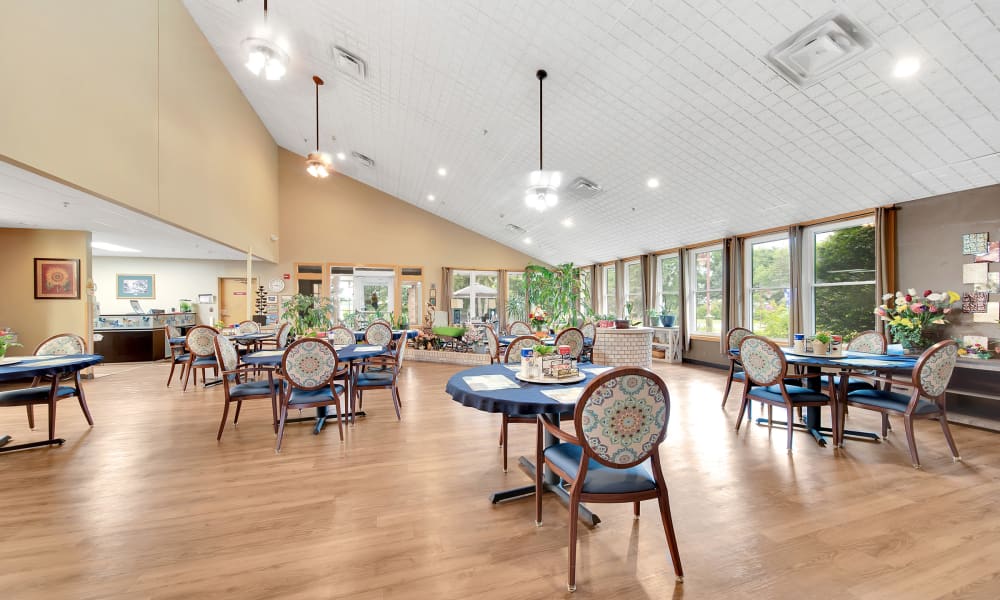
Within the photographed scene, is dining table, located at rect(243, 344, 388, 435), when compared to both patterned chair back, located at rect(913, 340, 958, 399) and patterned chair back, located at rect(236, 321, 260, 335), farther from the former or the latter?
patterned chair back, located at rect(913, 340, 958, 399)

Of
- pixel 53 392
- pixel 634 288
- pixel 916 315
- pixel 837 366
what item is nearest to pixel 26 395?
pixel 53 392

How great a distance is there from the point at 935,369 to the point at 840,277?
10.8 ft

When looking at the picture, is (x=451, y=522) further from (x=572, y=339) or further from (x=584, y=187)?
(x=584, y=187)

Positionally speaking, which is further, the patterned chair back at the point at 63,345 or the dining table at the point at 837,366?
the patterned chair back at the point at 63,345

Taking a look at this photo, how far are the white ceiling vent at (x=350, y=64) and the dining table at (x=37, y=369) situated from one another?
4593 millimetres

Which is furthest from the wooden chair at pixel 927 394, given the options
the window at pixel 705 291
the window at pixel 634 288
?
the window at pixel 634 288

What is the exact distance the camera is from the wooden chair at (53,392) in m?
3.41

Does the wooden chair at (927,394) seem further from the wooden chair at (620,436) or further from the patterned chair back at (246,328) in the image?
the patterned chair back at (246,328)

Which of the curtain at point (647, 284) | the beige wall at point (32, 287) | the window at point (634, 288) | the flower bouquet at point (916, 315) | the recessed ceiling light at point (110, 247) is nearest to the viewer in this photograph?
the flower bouquet at point (916, 315)

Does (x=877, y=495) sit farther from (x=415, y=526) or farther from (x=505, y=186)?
(x=505, y=186)

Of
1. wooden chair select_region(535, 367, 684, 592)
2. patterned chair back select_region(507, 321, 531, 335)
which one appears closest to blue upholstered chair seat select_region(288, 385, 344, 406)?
wooden chair select_region(535, 367, 684, 592)

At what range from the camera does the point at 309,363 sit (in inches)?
134

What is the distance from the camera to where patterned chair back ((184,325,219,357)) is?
17.9 feet

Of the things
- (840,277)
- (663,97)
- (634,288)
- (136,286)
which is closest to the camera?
(663,97)
